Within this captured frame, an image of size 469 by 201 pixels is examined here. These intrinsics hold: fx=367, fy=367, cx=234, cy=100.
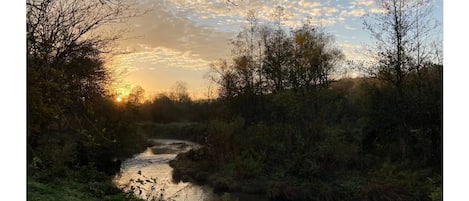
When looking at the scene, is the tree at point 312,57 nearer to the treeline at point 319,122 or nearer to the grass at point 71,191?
the treeline at point 319,122

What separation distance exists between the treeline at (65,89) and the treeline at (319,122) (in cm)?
577

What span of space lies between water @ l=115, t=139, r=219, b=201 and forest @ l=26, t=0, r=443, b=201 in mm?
483

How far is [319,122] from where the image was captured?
40.7ft

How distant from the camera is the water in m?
9.92

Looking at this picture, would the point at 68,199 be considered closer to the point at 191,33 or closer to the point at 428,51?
the point at 191,33

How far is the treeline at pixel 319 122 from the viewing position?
1009cm

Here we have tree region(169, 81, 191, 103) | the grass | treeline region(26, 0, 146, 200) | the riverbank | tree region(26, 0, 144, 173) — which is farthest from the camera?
tree region(169, 81, 191, 103)

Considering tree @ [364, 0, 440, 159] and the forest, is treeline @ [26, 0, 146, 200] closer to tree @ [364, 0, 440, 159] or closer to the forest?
the forest

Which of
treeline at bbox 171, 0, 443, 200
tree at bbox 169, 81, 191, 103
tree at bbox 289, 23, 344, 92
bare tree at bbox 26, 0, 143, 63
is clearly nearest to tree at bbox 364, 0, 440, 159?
treeline at bbox 171, 0, 443, 200

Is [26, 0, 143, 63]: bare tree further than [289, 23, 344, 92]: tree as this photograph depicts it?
No

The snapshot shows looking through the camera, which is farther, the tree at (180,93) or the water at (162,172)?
the water at (162,172)

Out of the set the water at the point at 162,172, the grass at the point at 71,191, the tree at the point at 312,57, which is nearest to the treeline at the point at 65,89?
the grass at the point at 71,191

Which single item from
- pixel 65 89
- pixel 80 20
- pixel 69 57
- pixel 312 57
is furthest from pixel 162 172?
pixel 65 89
